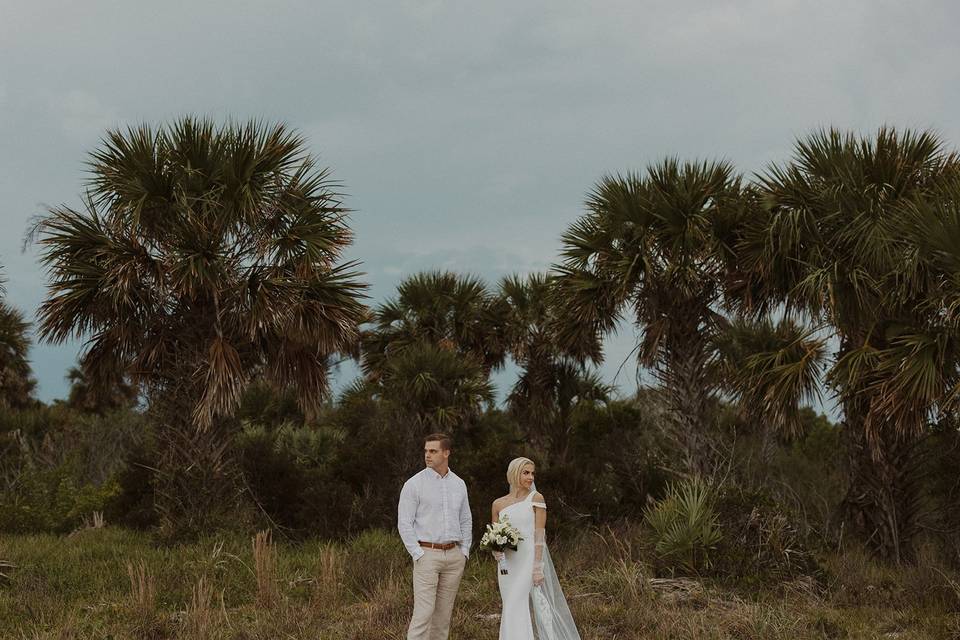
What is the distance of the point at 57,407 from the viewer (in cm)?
3441

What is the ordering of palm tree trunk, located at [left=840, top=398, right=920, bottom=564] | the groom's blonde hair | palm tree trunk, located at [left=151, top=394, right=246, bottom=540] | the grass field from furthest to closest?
palm tree trunk, located at [left=151, top=394, right=246, bottom=540] < palm tree trunk, located at [left=840, top=398, right=920, bottom=564] < the grass field < the groom's blonde hair

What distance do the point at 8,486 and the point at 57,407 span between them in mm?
17539

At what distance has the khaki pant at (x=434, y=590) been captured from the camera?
7016 mm

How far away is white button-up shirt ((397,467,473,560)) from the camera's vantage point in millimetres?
7055

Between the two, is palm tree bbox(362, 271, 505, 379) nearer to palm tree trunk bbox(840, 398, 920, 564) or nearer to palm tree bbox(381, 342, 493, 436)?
palm tree bbox(381, 342, 493, 436)

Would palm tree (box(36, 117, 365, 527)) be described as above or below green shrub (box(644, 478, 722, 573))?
above

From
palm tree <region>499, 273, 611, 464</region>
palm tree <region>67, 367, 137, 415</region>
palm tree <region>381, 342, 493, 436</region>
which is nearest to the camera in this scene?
palm tree <region>381, 342, 493, 436</region>

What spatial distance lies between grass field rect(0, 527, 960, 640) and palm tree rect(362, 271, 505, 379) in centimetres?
1038

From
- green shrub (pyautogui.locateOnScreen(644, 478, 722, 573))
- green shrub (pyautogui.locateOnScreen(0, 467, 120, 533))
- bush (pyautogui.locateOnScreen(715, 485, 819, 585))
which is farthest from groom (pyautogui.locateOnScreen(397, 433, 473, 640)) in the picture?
green shrub (pyautogui.locateOnScreen(0, 467, 120, 533))

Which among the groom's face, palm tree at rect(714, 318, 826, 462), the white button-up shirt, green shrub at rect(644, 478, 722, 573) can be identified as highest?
palm tree at rect(714, 318, 826, 462)

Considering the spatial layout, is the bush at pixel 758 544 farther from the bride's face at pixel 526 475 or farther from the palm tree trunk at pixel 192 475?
the palm tree trunk at pixel 192 475

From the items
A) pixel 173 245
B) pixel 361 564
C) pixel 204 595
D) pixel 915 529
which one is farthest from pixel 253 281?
pixel 915 529

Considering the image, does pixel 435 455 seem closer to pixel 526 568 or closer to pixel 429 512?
pixel 429 512

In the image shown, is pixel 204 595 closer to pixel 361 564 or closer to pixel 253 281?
pixel 361 564
